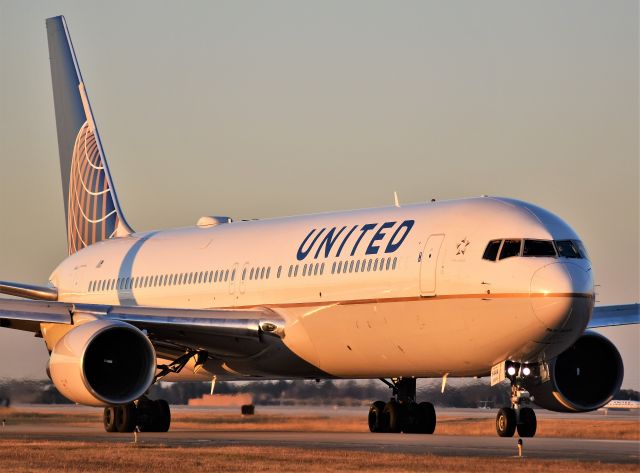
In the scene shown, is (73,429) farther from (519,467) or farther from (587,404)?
(519,467)

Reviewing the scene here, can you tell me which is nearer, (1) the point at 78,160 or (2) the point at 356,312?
(2) the point at 356,312

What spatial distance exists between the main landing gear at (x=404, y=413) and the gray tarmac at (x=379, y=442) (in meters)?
0.64

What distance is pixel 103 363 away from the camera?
1121 inches

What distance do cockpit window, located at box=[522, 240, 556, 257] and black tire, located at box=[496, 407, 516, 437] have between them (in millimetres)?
2914

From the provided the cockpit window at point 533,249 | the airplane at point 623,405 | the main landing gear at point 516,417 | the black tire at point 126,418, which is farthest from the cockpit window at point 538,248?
the airplane at point 623,405

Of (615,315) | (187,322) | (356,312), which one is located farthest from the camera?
(615,315)

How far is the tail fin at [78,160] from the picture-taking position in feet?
135

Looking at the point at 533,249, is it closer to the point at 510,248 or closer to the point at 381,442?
the point at 510,248

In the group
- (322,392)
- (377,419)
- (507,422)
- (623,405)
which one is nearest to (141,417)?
(377,419)

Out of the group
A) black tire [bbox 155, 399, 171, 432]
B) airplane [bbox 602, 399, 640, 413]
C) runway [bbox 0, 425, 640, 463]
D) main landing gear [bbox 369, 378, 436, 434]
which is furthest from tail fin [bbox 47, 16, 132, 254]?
airplane [bbox 602, 399, 640, 413]

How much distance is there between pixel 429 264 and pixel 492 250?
141 cm

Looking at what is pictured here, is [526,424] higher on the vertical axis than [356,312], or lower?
lower

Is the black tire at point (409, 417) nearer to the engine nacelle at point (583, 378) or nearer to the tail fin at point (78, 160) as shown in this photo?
the engine nacelle at point (583, 378)

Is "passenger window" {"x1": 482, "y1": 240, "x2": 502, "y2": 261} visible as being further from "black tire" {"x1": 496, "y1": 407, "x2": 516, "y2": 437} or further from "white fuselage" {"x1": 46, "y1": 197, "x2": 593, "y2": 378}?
"black tire" {"x1": 496, "y1": 407, "x2": 516, "y2": 437}
